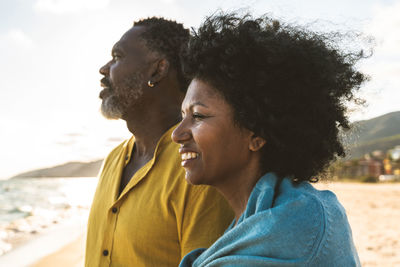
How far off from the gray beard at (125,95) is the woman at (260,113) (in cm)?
76

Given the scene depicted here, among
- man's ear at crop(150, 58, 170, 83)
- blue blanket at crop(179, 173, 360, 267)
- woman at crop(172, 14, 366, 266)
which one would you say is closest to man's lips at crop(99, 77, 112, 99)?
man's ear at crop(150, 58, 170, 83)

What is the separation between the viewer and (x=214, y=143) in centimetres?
154

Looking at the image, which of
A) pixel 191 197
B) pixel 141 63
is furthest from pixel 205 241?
pixel 141 63

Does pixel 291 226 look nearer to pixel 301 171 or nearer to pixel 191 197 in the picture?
pixel 301 171

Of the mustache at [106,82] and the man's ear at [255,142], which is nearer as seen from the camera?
the man's ear at [255,142]

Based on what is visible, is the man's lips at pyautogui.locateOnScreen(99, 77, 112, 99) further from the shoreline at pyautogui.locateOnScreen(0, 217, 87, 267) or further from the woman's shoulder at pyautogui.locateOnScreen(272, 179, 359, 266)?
the shoreline at pyautogui.locateOnScreen(0, 217, 87, 267)

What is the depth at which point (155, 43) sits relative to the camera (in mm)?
2471

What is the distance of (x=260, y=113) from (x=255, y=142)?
0.13 m

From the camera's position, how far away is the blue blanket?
46.9 inches

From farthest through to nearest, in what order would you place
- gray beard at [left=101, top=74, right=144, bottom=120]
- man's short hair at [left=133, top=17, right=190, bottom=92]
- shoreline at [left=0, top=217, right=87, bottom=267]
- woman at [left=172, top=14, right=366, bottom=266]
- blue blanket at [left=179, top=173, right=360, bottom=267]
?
1. shoreline at [left=0, top=217, right=87, bottom=267]
2. man's short hair at [left=133, top=17, right=190, bottom=92]
3. gray beard at [left=101, top=74, right=144, bottom=120]
4. woman at [left=172, top=14, right=366, bottom=266]
5. blue blanket at [left=179, top=173, right=360, bottom=267]

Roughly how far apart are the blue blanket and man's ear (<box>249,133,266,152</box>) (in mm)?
224

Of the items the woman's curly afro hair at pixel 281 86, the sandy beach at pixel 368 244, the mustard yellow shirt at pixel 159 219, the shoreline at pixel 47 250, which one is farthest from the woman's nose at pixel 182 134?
the shoreline at pixel 47 250

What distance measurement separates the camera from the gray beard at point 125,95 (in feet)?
7.75

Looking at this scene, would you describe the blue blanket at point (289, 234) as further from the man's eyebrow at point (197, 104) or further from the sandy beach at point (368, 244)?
the sandy beach at point (368, 244)
